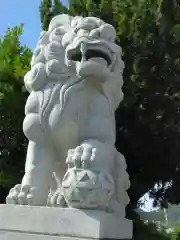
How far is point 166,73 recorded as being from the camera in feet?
26.6

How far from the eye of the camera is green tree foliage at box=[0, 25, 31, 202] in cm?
805

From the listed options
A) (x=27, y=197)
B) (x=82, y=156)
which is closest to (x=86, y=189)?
(x=82, y=156)

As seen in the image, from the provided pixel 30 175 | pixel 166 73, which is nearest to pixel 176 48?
pixel 166 73

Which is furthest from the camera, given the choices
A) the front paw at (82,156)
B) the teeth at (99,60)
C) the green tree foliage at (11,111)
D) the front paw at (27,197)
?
the green tree foliage at (11,111)

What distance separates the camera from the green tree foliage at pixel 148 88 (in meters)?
7.89

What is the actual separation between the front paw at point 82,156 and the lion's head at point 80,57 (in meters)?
0.50

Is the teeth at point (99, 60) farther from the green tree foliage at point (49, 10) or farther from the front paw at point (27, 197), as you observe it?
the green tree foliage at point (49, 10)

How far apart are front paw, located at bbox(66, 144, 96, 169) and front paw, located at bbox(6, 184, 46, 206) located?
0.31m

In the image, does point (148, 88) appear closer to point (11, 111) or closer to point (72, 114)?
point (11, 111)

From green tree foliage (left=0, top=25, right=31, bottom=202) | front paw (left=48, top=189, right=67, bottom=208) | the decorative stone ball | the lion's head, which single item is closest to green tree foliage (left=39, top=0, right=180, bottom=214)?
green tree foliage (left=0, top=25, right=31, bottom=202)

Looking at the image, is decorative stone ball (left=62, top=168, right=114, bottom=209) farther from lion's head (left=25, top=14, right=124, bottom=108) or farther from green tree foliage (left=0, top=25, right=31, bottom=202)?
green tree foliage (left=0, top=25, right=31, bottom=202)

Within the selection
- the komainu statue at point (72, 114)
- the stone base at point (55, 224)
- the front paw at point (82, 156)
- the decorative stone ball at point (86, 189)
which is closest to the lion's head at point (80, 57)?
the komainu statue at point (72, 114)

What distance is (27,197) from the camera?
122 inches

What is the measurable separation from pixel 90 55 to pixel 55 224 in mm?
1140
